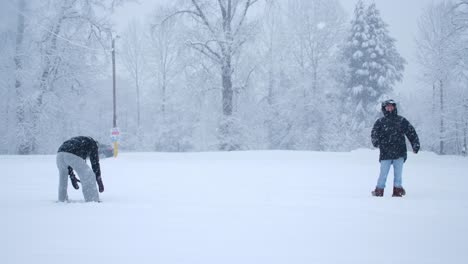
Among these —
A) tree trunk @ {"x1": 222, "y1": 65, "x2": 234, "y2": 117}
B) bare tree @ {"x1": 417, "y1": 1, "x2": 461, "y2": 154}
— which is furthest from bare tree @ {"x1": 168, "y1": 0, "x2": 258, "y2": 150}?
bare tree @ {"x1": 417, "y1": 1, "x2": 461, "y2": 154}

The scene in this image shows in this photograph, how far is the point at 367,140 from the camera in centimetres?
2606

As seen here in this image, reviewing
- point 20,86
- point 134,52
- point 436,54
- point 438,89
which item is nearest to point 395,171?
point 20,86

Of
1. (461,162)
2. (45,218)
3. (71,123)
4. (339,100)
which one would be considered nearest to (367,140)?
(339,100)

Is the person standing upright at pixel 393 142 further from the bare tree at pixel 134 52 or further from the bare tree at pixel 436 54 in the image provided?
the bare tree at pixel 134 52

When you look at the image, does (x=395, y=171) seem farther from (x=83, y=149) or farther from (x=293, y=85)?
(x=293, y=85)

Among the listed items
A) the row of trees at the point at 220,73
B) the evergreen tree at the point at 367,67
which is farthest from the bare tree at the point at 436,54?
the evergreen tree at the point at 367,67

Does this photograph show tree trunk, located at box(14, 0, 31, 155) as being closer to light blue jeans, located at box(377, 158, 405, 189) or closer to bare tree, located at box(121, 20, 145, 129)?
bare tree, located at box(121, 20, 145, 129)

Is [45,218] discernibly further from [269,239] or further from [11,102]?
[11,102]

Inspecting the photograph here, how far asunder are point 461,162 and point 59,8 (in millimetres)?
24702

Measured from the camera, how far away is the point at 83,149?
19.0ft

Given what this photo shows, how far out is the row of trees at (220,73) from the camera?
2208cm

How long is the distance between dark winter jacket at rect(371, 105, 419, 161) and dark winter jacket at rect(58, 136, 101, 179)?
5.20 metres

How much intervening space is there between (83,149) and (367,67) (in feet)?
85.2

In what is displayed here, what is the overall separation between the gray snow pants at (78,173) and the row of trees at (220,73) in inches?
639
